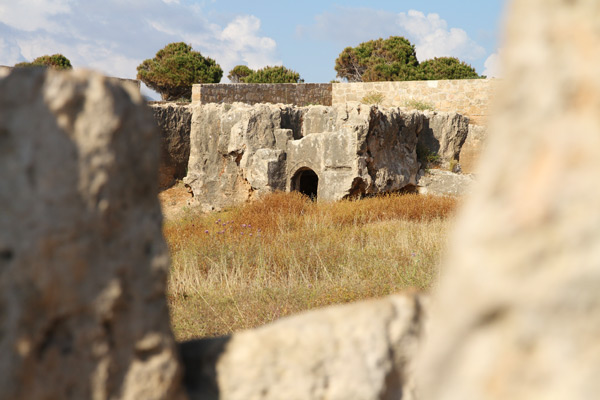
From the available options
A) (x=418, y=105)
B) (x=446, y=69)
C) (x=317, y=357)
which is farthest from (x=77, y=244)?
(x=446, y=69)

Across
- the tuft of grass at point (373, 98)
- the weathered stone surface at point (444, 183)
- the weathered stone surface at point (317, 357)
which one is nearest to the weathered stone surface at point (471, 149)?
the weathered stone surface at point (444, 183)

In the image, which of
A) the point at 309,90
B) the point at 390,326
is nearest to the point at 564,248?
the point at 390,326

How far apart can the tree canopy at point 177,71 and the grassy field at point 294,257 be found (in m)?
20.4

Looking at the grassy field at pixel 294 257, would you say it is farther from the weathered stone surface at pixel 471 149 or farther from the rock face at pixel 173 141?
the weathered stone surface at pixel 471 149

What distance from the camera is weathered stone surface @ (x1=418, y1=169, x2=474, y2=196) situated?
39.4 feet

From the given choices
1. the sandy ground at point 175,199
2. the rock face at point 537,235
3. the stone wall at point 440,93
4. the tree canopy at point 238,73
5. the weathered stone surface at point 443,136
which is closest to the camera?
the rock face at point 537,235

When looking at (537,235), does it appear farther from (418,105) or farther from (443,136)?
(418,105)

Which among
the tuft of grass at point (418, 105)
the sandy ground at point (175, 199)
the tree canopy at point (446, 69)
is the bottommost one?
the sandy ground at point (175, 199)

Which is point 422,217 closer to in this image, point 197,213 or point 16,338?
point 197,213

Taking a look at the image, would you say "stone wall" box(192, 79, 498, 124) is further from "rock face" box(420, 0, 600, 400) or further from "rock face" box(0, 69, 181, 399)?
"rock face" box(420, 0, 600, 400)

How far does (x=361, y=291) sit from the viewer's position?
5.26m

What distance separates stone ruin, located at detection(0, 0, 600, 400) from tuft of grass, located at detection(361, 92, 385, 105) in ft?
54.7

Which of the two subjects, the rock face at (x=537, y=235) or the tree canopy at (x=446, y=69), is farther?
the tree canopy at (x=446, y=69)

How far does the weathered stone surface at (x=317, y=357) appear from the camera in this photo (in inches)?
60.1
